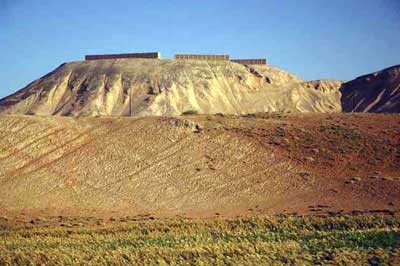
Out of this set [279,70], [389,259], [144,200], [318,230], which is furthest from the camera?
[279,70]

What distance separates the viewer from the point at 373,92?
97750 millimetres

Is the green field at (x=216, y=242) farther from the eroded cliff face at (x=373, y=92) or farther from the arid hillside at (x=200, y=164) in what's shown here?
the eroded cliff face at (x=373, y=92)

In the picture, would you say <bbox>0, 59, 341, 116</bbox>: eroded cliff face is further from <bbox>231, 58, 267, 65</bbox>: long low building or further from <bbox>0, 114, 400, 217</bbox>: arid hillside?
<bbox>0, 114, 400, 217</bbox>: arid hillside

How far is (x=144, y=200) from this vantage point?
36219 millimetres

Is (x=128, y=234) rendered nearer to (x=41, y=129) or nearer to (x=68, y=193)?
(x=68, y=193)

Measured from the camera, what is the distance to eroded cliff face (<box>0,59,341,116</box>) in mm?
87688

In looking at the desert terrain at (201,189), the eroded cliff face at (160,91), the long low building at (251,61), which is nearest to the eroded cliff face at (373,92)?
the eroded cliff face at (160,91)

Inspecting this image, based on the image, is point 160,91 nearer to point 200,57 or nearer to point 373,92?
point 200,57

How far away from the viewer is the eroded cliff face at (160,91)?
87.7 m

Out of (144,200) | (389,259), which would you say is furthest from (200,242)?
(144,200)

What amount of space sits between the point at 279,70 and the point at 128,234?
278ft

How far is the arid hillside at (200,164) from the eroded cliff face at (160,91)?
39.8m

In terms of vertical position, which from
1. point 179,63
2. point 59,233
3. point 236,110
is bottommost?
point 59,233

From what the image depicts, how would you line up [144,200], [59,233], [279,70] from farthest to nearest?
[279,70]
[144,200]
[59,233]
